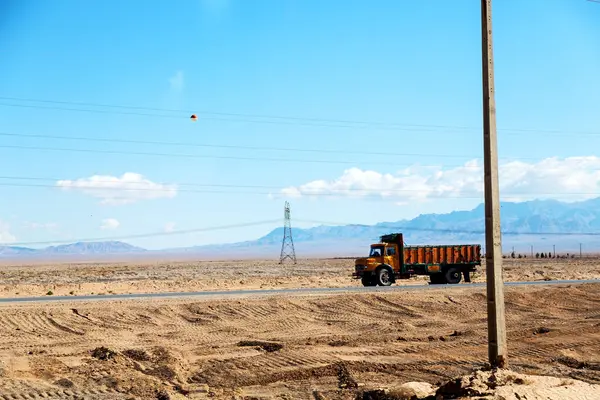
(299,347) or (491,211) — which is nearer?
(491,211)

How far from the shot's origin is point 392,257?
149 ft

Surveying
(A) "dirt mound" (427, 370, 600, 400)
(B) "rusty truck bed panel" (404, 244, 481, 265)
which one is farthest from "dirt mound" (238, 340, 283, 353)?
(B) "rusty truck bed panel" (404, 244, 481, 265)

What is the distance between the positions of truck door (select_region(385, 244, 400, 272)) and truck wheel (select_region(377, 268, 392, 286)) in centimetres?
68

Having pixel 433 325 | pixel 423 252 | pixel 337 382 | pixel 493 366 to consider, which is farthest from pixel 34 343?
pixel 423 252

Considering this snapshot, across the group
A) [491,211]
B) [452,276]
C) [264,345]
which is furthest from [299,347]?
[452,276]

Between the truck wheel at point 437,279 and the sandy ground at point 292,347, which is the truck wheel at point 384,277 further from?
the sandy ground at point 292,347

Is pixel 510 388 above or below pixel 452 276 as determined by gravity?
below

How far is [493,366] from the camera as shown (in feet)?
40.9

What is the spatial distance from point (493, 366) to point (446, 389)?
1047 millimetres

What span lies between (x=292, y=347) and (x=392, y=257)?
25.4 m

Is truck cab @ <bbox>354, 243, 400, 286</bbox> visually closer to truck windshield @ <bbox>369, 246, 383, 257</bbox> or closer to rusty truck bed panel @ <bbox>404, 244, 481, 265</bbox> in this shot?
truck windshield @ <bbox>369, 246, 383, 257</bbox>

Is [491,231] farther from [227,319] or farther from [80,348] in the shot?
[227,319]

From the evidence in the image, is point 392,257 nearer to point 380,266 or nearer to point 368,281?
point 380,266

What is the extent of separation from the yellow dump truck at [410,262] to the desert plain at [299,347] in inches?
332
